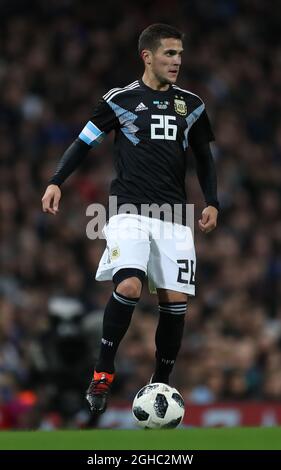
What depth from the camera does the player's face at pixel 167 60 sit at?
8109mm

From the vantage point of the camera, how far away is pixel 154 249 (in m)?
8.04

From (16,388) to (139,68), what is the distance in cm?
684

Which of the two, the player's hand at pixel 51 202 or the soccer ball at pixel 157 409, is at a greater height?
the player's hand at pixel 51 202

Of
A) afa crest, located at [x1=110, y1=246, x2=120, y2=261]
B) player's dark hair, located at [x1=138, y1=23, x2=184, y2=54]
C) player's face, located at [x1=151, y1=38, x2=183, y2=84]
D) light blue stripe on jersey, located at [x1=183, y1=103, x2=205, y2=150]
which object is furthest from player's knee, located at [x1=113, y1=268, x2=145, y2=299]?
player's dark hair, located at [x1=138, y1=23, x2=184, y2=54]

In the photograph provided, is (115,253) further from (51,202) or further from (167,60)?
(167,60)

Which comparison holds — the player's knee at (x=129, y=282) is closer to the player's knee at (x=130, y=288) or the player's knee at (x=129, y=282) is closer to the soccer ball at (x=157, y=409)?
A: the player's knee at (x=130, y=288)

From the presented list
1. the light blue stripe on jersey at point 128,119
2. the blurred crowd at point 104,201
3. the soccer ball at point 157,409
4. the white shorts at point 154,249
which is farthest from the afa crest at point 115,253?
the blurred crowd at point 104,201

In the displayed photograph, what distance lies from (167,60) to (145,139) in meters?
0.54

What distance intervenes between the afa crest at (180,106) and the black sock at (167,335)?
127 cm

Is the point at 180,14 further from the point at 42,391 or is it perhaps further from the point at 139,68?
the point at 42,391

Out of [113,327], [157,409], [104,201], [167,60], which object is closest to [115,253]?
[113,327]
